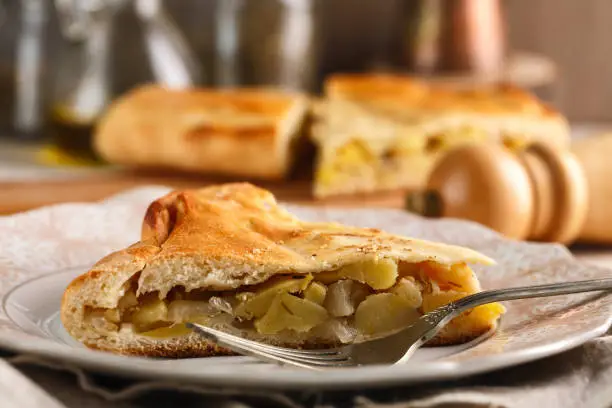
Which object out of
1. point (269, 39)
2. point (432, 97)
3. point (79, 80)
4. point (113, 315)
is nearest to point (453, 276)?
point (113, 315)

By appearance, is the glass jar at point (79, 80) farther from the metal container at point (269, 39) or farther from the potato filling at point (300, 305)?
the potato filling at point (300, 305)

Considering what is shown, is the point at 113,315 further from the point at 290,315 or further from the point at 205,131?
the point at 205,131

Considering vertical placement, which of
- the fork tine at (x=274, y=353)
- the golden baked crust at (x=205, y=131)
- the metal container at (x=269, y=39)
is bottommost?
the golden baked crust at (x=205, y=131)

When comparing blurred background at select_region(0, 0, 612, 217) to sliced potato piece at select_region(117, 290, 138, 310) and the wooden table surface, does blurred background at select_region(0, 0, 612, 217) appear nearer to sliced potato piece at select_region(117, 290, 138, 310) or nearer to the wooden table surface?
the wooden table surface

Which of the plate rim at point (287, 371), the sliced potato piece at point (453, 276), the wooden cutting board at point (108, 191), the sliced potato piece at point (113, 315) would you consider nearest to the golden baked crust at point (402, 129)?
the wooden cutting board at point (108, 191)

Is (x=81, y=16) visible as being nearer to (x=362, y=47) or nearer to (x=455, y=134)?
(x=455, y=134)
